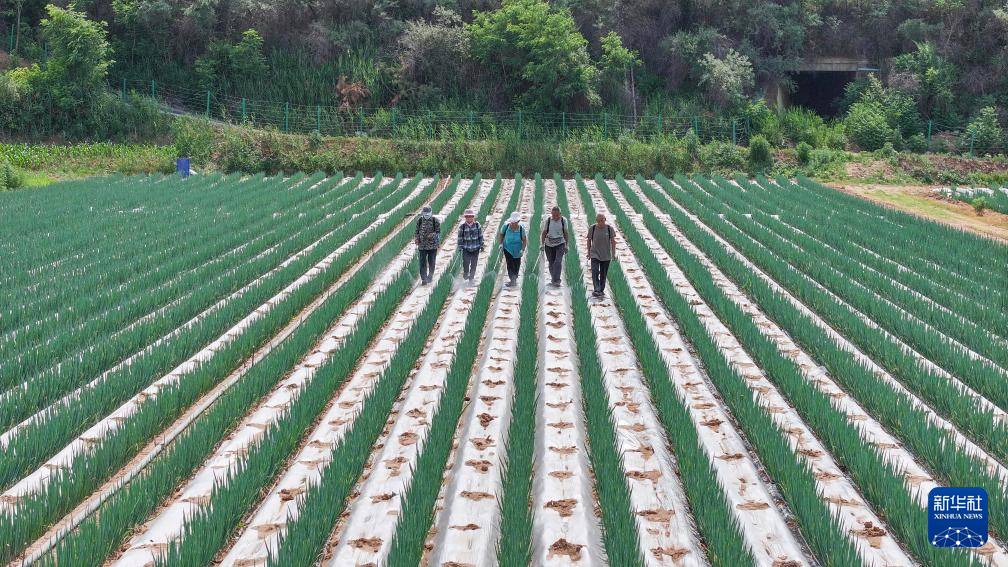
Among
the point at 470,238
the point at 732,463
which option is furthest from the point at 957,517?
the point at 470,238

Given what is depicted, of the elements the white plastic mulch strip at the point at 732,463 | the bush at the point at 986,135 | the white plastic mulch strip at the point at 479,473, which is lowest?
the white plastic mulch strip at the point at 732,463

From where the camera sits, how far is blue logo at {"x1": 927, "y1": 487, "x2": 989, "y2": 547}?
3721 mm

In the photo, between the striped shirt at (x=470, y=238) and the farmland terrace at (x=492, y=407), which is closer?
the farmland terrace at (x=492, y=407)

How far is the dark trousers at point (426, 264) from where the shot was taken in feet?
32.7

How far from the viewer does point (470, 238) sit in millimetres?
9633

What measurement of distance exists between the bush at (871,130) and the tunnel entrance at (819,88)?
15.7 feet

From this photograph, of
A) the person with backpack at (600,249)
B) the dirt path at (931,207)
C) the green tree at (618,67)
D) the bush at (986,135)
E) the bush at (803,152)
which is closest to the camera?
the person with backpack at (600,249)

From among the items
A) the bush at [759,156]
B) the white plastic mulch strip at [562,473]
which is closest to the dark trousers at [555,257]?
the white plastic mulch strip at [562,473]

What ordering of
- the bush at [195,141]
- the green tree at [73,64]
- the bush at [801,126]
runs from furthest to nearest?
1. the bush at [801,126]
2. the green tree at [73,64]
3. the bush at [195,141]

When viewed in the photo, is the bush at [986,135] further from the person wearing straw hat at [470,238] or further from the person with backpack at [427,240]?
the person with backpack at [427,240]

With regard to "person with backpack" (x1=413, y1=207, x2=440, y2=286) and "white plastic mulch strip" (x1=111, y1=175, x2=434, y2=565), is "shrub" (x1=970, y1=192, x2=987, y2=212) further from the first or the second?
"white plastic mulch strip" (x1=111, y1=175, x2=434, y2=565)

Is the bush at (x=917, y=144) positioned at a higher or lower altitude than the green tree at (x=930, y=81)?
lower

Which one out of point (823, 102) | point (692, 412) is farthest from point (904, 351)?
point (823, 102)

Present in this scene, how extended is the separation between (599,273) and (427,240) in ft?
6.92
